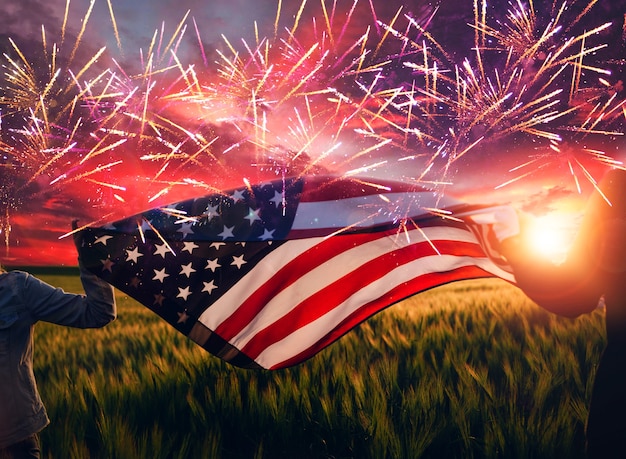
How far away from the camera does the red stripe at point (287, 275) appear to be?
10.5 ft

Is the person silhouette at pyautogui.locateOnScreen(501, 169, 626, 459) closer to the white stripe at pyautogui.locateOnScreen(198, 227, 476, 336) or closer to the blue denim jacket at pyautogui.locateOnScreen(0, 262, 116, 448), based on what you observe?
the white stripe at pyautogui.locateOnScreen(198, 227, 476, 336)

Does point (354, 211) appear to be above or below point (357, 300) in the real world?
above

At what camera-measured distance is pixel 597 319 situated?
622cm

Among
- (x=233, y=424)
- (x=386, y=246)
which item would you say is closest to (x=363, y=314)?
(x=386, y=246)

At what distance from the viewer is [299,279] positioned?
337cm

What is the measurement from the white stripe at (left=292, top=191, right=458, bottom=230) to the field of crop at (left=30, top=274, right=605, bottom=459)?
49.0 inches

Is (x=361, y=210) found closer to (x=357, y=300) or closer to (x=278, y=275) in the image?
(x=357, y=300)

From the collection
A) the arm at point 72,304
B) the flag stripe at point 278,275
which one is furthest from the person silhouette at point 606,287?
the arm at point 72,304

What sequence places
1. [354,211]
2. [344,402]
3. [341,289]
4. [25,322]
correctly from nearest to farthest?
[25,322], [344,402], [341,289], [354,211]

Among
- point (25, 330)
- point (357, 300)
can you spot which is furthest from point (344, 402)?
point (25, 330)

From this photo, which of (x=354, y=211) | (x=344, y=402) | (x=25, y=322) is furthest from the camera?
(x=354, y=211)

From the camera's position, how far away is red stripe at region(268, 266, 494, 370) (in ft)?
10.8

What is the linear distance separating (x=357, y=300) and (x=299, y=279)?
466 mm

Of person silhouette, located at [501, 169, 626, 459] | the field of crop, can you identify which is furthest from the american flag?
person silhouette, located at [501, 169, 626, 459]
